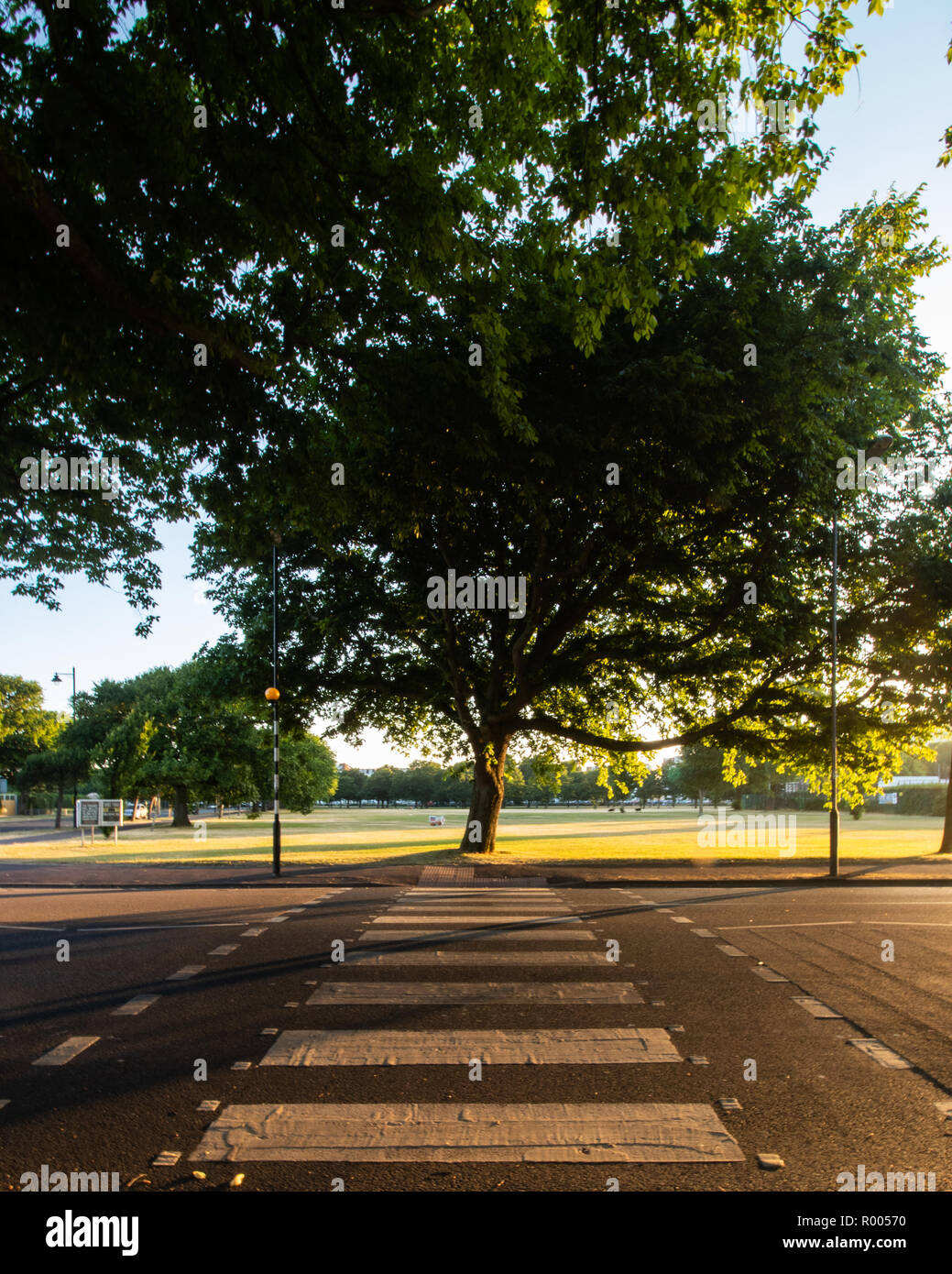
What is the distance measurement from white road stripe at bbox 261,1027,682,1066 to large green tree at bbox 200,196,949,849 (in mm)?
7687

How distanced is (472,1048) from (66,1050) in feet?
9.25

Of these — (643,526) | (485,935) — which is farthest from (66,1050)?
(643,526)

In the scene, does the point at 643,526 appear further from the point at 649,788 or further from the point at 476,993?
the point at 649,788

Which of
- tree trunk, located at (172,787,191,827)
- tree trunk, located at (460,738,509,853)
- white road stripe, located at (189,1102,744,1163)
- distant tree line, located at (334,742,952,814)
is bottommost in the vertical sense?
distant tree line, located at (334,742,952,814)

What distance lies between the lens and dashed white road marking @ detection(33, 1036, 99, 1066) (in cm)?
521

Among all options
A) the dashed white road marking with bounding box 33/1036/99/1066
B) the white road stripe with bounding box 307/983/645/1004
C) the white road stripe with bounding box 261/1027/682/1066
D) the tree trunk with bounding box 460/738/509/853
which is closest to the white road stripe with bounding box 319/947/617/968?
the white road stripe with bounding box 307/983/645/1004

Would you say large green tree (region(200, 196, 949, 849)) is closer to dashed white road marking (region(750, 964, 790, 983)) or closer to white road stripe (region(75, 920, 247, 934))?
white road stripe (region(75, 920, 247, 934))

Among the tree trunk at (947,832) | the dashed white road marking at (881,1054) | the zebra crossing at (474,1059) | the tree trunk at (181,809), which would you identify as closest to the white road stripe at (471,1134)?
the zebra crossing at (474,1059)

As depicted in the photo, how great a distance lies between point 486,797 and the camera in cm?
2292

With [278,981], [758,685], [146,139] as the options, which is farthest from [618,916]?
[758,685]

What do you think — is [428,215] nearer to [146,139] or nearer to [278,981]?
[146,139]

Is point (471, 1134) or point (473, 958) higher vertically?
point (471, 1134)

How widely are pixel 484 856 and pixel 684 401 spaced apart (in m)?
13.0
